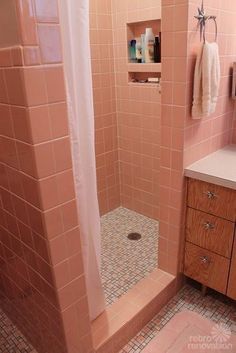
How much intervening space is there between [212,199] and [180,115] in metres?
0.45

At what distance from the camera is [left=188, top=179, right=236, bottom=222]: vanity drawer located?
139 centimetres

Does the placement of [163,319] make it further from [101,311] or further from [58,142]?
[58,142]

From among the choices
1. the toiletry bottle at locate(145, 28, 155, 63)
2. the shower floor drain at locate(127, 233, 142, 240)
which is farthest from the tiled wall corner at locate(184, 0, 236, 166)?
the shower floor drain at locate(127, 233, 142, 240)

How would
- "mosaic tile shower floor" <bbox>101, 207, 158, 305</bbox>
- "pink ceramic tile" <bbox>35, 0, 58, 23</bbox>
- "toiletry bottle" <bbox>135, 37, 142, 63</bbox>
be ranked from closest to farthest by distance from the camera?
1. "pink ceramic tile" <bbox>35, 0, 58, 23</bbox>
2. "mosaic tile shower floor" <bbox>101, 207, 158, 305</bbox>
3. "toiletry bottle" <bbox>135, 37, 142, 63</bbox>

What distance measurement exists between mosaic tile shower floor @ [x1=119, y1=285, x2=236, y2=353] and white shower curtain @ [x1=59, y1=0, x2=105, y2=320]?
0.49 meters

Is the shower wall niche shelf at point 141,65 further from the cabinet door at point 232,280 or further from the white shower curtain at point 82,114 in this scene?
the cabinet door at point 232,280

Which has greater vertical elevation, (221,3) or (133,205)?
(221,3)

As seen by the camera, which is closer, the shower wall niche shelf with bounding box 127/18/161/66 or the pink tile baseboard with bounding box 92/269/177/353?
the pink tile baseboard with bounding box 92/269/177/353

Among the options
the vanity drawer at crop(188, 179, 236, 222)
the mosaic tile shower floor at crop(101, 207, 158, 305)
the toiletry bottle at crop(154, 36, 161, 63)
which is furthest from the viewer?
the toiletry bottle at crop(154, 36, 161, 63)

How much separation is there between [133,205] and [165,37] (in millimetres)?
1606

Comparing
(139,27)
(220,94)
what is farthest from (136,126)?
(220,94)

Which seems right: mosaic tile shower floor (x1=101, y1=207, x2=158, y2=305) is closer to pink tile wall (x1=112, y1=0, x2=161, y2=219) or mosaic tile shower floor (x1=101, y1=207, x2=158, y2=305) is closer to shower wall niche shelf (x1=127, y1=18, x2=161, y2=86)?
pink tile wall (x1=112, y1=0, x2=161, y2=219)

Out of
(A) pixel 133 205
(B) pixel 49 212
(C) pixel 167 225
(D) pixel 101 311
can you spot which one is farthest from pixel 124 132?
(B) pixel 49 212

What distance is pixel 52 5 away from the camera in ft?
2.56
